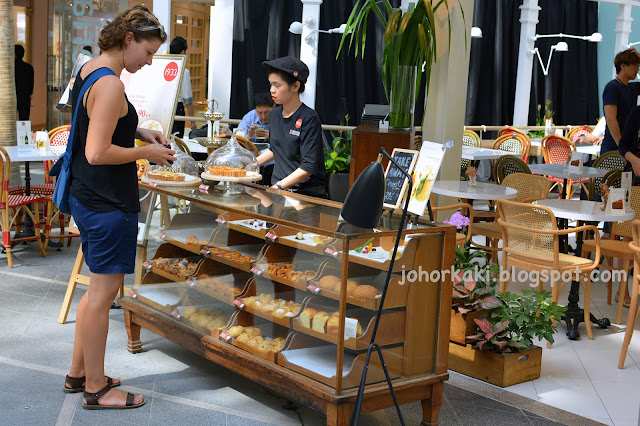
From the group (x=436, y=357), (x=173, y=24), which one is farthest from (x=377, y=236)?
(x=173, y=24)

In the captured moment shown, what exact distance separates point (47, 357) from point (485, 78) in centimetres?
932

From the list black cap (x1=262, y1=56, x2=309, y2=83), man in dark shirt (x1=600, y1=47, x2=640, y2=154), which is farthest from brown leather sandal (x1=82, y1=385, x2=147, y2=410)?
man in dark shirt (x1=600, y1=47, x2=640, y2=154)

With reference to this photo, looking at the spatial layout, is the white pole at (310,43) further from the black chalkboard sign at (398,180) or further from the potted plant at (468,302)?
the black chalkboard sign at (398,180)

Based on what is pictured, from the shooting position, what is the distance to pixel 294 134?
430 centimetres

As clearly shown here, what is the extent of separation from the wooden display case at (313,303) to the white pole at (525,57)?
8.94 meters

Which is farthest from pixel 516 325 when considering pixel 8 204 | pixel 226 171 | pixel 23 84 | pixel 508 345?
pixel 23 84

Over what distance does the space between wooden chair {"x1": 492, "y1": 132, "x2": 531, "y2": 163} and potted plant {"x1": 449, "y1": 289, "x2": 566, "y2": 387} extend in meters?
5.54

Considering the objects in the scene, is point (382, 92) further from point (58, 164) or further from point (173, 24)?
point (58, 164)

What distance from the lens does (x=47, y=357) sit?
164 inches

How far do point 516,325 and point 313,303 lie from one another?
1382 millimetres

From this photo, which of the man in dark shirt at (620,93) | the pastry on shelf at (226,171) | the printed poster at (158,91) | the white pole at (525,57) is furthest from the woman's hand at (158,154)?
the white pole at (525,57)

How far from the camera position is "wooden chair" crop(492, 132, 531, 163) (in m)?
9.53

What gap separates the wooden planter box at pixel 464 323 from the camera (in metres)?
4.14

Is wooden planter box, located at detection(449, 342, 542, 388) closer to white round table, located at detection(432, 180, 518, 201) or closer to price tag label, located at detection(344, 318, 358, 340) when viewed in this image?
price tag label, located at detection(344, 318, 358, 340)
